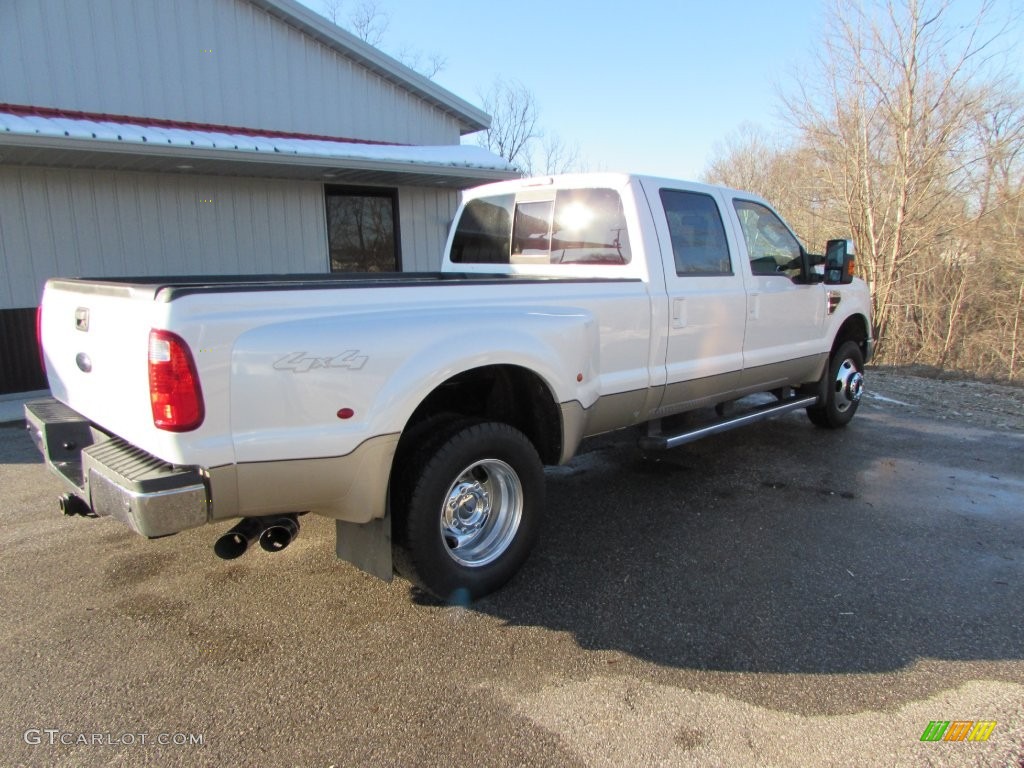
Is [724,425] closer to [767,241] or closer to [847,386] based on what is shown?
[767,241]

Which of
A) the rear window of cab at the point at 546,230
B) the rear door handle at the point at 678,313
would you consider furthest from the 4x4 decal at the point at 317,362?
the rear door handle at the point at 678,313

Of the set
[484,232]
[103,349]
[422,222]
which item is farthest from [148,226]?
[103,349]

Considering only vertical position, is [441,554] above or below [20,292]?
below

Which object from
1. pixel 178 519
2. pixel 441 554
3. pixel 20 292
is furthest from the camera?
pixel 20 292

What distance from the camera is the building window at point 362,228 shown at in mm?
10844

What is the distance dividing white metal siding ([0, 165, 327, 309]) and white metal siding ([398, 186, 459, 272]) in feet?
4.66

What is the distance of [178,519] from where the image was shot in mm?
2438

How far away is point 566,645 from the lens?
297 cm

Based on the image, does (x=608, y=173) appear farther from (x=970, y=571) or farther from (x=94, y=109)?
(x=94, y=109)

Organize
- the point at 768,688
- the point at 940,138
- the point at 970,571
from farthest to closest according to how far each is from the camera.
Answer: the point at 940,138 → the point at 970,571 → the point at 768,688

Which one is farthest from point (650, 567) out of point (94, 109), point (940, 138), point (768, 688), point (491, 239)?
point (940, 138)

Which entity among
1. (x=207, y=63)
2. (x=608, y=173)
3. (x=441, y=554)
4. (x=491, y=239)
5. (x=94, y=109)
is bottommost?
(x=441, y=554)

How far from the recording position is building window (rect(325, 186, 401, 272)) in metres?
10.8

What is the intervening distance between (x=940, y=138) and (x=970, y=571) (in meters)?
17.1
